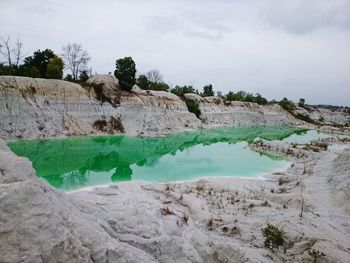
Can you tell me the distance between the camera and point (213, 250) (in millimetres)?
7852

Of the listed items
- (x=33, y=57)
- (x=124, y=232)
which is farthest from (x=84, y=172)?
(x=33, y=57)

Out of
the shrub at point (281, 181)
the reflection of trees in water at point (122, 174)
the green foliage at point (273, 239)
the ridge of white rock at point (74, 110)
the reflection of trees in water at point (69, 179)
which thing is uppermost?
the ridge of white rock at point (74, 110)

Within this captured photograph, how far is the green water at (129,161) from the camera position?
1933cm

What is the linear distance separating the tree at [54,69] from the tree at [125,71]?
7.95 m

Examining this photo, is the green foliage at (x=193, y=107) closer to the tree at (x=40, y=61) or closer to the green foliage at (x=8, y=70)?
the tree at (x=40, y=61)

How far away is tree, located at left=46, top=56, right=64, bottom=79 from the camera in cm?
4059

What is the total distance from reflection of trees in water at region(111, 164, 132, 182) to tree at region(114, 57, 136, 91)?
80.1 ft

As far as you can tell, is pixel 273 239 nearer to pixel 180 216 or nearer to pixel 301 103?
pixel 180 216

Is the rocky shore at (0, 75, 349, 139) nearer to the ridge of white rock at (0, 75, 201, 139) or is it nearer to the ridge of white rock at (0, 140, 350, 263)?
the ridge of white rock at (0, 75, 201, 139)

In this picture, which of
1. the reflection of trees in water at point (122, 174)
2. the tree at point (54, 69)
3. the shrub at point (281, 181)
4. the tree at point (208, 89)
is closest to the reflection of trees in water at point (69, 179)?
the reflection of trees in water at point (122, 174)

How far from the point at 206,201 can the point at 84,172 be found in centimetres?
996

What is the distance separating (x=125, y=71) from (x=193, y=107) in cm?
1769

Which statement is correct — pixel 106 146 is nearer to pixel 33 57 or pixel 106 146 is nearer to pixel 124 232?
pixel 33 57

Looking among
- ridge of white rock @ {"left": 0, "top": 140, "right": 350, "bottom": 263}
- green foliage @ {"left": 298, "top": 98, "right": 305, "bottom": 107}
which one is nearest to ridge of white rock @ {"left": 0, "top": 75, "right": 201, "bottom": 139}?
ridge of white rock @ {"left": 0, "top": 140, "right": 350, "bottom": 263}
